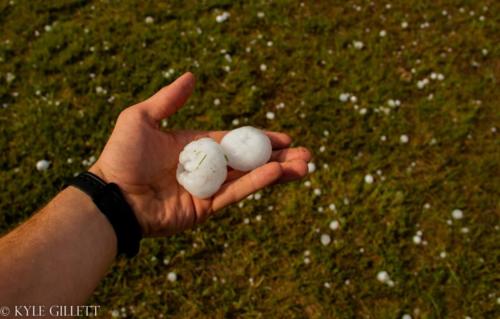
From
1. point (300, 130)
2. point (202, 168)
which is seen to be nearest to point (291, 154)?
point (202, 168)

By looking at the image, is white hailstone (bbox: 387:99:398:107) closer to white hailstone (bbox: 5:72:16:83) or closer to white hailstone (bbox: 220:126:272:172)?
white hailstone (bbox: 220:126:272:172)

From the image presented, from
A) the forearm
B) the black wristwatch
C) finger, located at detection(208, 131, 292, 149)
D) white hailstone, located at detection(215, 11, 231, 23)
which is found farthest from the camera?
white hailstone, located at detection(215, 11, 231, 23)

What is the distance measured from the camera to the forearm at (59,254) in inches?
92.7

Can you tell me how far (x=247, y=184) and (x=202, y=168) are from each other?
32 cm

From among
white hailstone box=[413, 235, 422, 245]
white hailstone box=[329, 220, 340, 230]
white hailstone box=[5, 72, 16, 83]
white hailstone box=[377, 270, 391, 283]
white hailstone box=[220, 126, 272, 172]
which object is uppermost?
white hailstone box=[220, 126, 272, 172]

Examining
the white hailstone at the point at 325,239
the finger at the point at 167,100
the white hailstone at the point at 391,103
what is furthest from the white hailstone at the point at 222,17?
the white hailstone at the point at 325,239

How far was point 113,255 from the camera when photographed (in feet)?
9.23

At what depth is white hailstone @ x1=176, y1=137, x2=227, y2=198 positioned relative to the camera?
288 cm

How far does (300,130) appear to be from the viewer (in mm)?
4562

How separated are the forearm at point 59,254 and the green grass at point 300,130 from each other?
123 centimetres

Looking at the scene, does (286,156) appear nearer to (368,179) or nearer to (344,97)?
(368,179)

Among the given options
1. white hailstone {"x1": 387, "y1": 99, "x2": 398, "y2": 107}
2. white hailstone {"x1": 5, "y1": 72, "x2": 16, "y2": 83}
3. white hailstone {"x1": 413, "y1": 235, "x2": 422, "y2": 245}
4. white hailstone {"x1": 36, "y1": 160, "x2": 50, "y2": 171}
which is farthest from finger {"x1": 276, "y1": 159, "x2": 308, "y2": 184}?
white hailstone {"x1": 5, "y1": 72, "x2": 16, "y2": 83}

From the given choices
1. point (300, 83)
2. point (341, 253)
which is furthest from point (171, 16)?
point (341, 253)

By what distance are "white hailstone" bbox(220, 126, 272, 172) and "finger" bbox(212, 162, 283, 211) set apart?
14cm
